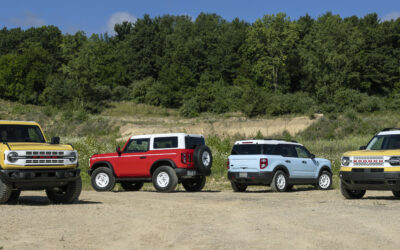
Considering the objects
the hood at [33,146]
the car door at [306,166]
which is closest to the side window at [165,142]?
the car door at [306,166]

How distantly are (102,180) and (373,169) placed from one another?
10364mm

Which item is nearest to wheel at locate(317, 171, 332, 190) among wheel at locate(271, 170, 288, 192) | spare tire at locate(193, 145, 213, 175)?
wheel at locate(271, 170, 288, 192)

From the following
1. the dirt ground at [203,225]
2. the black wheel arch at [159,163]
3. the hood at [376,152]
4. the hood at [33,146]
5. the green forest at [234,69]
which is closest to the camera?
the dirt ground at [203,225]

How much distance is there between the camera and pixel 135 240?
9594 mm

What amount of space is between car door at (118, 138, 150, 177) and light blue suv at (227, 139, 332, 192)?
10.0 feet

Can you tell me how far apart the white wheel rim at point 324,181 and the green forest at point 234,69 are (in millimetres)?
56851

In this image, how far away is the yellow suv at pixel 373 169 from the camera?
15.9m

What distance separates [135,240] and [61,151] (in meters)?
6.29

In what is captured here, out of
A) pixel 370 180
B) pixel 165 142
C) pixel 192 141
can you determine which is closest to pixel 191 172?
pixel 192 141

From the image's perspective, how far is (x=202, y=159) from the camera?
67.9 ft

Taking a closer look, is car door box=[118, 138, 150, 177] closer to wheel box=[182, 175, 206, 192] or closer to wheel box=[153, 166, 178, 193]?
wheel box=[153, 166, 178, 193]

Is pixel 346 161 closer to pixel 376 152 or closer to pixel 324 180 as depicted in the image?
pixel 376 152

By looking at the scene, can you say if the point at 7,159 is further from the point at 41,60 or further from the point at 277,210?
the point at 41,60

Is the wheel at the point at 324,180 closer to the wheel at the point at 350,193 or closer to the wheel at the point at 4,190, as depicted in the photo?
the wheel at the point at 350,193
